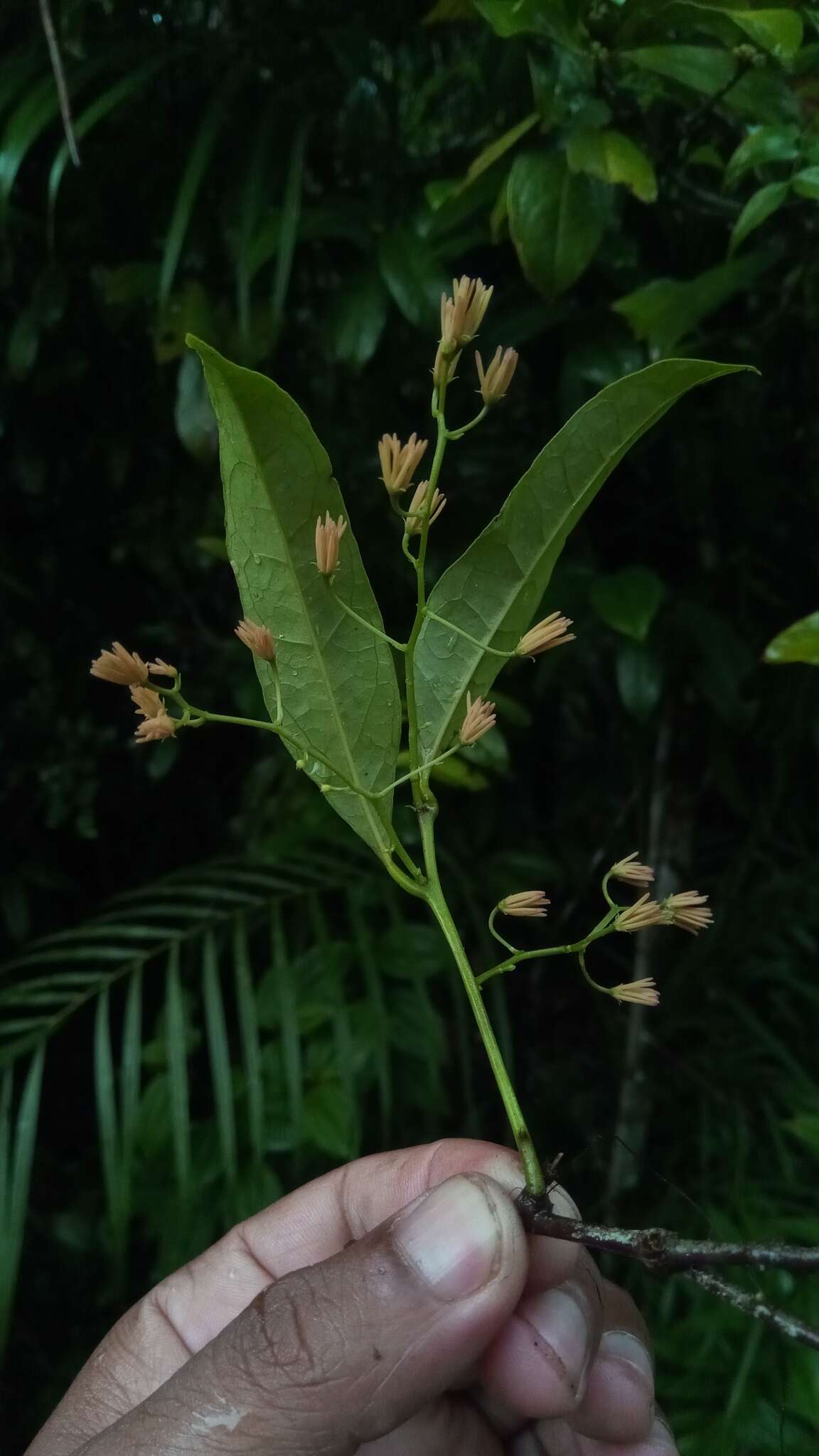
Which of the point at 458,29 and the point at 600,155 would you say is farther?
the point at 458,29

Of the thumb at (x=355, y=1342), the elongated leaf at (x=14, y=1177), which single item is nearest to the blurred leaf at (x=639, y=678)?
the thumb at (x=355, y=1342)

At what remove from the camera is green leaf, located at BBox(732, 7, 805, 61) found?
562 millimetres

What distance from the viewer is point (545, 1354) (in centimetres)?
59

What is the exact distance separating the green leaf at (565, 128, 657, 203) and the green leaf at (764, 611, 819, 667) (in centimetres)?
34

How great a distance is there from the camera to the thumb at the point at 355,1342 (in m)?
0.49

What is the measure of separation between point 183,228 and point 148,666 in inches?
25.4

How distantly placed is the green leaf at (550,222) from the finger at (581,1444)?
2.74 ft

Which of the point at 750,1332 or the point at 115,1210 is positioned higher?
the point at 115,1210

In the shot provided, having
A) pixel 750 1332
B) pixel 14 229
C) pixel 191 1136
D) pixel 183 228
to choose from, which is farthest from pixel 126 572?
pixel 750 1332

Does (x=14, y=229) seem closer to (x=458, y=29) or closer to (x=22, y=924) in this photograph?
(x=458, y=29)

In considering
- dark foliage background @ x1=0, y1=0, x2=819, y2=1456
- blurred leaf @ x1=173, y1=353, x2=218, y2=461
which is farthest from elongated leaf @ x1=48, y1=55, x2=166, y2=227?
blurred leaf @ x1=173, y1=353, x2=218, y2=461

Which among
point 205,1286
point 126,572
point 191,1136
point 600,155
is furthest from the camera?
point 126,572

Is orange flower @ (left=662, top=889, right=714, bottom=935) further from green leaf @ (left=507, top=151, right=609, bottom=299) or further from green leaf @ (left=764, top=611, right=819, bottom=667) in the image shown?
green leaf @ (left=507, top=151, right=609, bottom=299)

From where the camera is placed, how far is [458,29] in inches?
39.4
